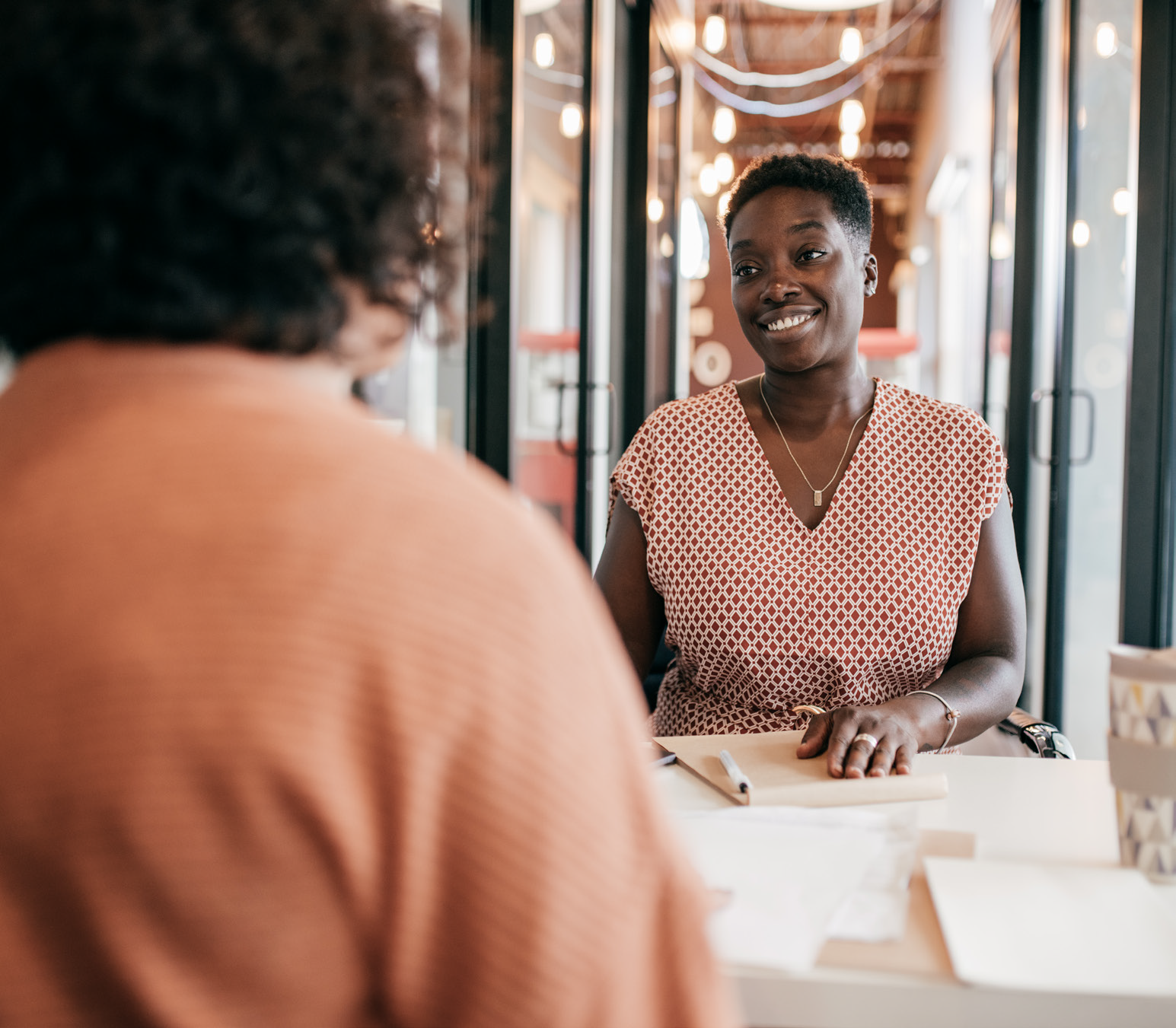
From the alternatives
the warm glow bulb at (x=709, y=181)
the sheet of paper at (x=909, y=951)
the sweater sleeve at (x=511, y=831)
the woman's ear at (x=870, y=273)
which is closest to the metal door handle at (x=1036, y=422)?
the woman's ear at (x=870, y=273)

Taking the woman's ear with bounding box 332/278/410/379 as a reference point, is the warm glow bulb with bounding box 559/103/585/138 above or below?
above

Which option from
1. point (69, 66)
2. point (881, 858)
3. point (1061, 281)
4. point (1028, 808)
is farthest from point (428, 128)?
point (1061, 281)

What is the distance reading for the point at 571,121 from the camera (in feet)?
11.4

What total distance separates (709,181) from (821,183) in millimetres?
7563

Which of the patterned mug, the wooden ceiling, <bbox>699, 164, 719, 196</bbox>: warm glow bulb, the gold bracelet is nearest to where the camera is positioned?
the patterned mug

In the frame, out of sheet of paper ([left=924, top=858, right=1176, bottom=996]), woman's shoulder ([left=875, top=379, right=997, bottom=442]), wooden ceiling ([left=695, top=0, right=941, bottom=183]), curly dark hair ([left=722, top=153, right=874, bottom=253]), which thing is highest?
wooden ceiling ([left=695, top=0, right=941, bottom=183])

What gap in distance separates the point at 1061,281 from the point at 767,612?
2.19 metres

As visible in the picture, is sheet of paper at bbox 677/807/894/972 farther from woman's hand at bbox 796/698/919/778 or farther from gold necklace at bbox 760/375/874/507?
gold necklace at bbox 760/375/874/507

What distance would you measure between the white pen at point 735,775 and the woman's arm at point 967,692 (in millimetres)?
92

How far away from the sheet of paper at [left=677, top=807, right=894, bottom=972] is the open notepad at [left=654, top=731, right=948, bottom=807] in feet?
0.11

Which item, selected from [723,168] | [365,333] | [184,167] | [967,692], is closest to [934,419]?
[967,692]

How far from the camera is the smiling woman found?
1.56 meters

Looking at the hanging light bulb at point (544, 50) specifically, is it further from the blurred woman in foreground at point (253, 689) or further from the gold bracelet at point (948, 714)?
the blurred woman in foreground at point (253, 689)

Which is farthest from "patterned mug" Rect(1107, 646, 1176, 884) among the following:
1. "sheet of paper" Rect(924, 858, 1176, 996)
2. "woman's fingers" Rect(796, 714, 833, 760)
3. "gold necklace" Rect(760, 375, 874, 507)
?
"gold necklace" Rect(760, 375, 874, 507)
